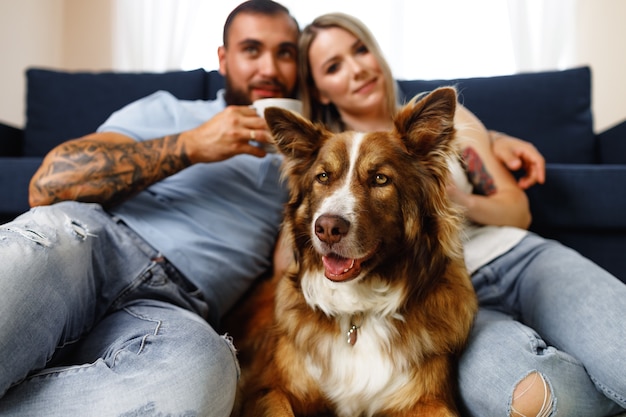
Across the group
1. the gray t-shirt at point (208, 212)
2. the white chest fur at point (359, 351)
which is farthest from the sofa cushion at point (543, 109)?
the white chest fur at point (359, 351)

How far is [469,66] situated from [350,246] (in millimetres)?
3933

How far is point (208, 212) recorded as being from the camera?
1.97 m

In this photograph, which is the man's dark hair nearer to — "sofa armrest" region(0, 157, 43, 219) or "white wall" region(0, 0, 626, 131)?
"sofa armrest" region(0, 157, 43, 219)

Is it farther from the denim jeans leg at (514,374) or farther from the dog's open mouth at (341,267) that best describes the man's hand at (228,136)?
the denim jeans leg at (514,374)

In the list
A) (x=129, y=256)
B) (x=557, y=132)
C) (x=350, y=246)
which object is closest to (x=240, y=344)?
(x=129, y=256)

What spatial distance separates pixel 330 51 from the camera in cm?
222

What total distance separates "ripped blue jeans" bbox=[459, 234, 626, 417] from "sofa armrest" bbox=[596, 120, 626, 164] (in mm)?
1659

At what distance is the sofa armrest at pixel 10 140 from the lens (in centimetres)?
335

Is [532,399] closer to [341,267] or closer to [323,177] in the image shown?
[341,267]

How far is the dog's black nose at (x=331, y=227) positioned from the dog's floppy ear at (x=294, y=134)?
373mm

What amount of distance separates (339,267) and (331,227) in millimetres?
154

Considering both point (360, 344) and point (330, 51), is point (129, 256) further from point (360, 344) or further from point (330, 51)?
point (330, 51)

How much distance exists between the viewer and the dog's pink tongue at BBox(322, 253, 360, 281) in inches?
58.8

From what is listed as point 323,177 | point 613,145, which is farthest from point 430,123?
point 613,145
